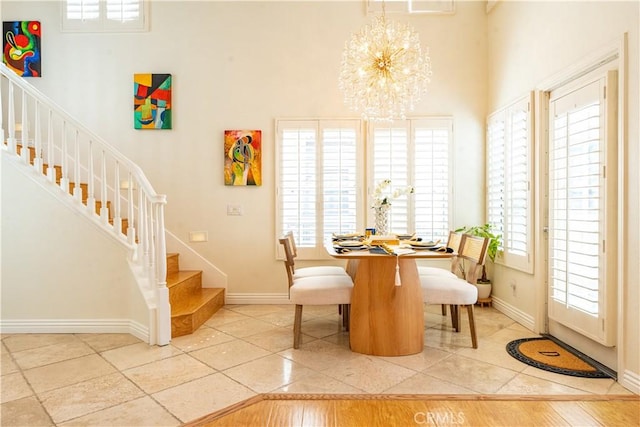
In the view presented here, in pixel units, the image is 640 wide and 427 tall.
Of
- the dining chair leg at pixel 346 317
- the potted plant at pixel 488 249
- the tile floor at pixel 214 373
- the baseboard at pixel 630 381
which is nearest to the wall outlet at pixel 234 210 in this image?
the tile floor at pixel 214 373

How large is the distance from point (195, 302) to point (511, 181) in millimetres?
3467

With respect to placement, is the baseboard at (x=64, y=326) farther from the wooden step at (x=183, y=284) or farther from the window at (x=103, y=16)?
the window at (x=103, y=16)

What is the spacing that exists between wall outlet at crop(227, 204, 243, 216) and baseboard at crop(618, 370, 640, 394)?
381 cm

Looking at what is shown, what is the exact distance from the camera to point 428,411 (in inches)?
86.7

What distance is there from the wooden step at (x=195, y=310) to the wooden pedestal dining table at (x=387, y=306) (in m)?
1.54

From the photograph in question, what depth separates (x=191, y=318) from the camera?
361 centimetres

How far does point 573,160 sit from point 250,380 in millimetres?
2877

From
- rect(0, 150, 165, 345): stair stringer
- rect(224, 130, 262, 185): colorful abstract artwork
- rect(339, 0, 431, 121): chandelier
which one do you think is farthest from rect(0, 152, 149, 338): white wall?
rect(339, 0, 431, 121): chandelier

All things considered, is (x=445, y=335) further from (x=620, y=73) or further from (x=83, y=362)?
(x=83, y=362)

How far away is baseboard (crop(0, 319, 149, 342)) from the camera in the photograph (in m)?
3.65

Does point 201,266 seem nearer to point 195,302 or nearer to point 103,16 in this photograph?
point 195,302

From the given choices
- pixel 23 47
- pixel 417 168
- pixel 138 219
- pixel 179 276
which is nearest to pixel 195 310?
pixel 179 276

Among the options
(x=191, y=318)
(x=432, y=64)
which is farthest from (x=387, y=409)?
(x=432, y=64)

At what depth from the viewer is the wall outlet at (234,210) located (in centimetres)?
481
